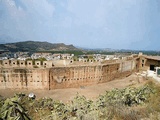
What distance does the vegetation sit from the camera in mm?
8621

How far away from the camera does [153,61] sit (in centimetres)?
3697

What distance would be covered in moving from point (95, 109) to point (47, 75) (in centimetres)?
1638

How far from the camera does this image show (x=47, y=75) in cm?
2838

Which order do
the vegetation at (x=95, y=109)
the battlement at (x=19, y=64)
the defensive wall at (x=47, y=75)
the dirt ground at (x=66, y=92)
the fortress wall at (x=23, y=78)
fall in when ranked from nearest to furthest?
the vegetation at (x=95, y=109)
the dirt ground at (x=66, y=92)
the fortress wall at (x=23, y=78)
the defensive wall at (x=47, y=75)
the battlement at (x=19, y=64)

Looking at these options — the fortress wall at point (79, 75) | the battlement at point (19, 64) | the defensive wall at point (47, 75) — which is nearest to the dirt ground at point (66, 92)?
the defensive wall at point (47, 75)

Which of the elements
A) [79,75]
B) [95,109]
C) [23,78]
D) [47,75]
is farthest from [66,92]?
[95,109]

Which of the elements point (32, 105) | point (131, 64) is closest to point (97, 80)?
point (131, 64)

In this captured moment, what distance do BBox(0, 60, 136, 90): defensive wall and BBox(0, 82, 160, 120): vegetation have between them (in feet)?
33.5

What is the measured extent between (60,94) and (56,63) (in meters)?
7.73

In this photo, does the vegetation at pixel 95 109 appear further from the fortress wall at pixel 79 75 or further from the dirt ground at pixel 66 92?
the fortress wall at pixel 79 75

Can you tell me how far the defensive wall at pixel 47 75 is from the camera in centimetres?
2766

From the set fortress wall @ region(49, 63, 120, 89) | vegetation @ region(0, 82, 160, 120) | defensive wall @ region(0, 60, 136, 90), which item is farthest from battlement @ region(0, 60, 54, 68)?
vegetation @ region(0, 82, 160, 120)

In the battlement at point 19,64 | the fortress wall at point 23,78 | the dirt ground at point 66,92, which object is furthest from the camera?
the battlement at point 19,64

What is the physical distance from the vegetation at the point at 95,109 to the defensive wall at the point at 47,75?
10211 mm
